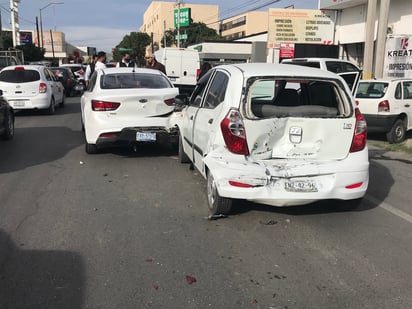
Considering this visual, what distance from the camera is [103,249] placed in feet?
13.9

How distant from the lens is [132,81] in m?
8.46

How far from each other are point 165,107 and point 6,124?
3854mm

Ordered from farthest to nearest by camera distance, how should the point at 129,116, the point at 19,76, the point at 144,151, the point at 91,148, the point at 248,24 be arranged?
the point at 248,24 < the point at 19,76 < the point at 144,151 < the point at 91,148 < the point at 129,116

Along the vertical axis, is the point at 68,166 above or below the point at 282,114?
below

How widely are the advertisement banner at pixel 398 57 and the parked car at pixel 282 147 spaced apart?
12.4 m

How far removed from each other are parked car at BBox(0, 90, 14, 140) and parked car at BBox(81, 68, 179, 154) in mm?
2294

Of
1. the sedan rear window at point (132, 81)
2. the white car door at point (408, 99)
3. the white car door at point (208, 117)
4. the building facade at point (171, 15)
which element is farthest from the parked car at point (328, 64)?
the building facade at point (171, 15)

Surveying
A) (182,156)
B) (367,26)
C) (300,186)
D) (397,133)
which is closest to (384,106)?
(397,133)

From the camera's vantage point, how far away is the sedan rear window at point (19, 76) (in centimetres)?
1452

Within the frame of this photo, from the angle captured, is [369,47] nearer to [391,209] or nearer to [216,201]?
[391,209]

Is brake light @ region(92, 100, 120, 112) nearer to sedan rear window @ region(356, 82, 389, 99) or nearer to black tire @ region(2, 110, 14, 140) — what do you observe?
black tire @ region(2, 110, 14, 140)

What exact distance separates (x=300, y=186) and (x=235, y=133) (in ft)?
2.84

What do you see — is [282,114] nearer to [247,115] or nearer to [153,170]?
[247,115]

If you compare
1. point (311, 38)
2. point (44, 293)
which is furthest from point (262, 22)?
point (44, 293)
